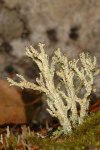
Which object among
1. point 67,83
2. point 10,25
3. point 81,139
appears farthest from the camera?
point 10,25

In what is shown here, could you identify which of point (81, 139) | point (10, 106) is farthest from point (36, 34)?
point (81, 139)

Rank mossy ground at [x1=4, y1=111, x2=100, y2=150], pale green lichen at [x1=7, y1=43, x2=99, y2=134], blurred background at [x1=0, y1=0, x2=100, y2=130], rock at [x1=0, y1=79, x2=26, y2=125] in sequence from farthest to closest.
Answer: rock at [x1=0, y1=79, x2=26, y2=125], blurred background at [x1=0, y1=0, x2=100, y2=130], pale green lichen at [x1=7, y1=43, x2=99, y2=134], mossy ground at [x1=4, y1=111, x2=100, y2=150]

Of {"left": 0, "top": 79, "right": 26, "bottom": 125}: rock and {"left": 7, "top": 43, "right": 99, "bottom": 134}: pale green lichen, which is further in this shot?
{"left": 0, "top": 79, "right": 26, "bottom": 125}: rock

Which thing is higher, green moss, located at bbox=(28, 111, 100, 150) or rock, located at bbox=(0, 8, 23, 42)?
rock, located at bbox=(0, 8, 23, 42)

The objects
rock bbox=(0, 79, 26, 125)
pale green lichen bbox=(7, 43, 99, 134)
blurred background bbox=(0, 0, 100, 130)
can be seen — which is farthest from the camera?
rock bbox=(0, 79, 26, 125)

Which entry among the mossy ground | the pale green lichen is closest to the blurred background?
the pale green lichen

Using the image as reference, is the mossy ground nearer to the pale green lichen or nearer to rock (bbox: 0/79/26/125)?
the pale green lichen

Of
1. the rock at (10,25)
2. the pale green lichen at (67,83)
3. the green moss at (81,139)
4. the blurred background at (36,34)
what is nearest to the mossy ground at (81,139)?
the green moss at (81,139)

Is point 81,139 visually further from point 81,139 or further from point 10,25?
point 10,25

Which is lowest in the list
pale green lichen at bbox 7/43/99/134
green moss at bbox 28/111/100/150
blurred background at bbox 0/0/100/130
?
green moss at bbox 28/111/100/150

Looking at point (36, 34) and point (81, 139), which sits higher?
point (36, 34)
